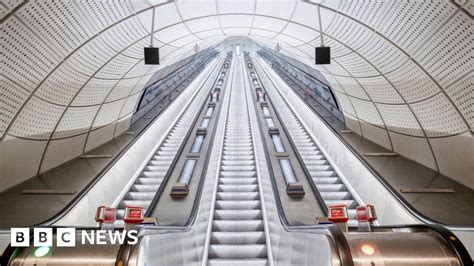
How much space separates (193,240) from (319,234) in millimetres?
2640

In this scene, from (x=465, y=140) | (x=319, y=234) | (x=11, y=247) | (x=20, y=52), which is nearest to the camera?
(x=11, y=247)

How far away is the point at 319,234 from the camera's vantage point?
313 cm

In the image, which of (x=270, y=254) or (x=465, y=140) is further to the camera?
(x=270, y=254)

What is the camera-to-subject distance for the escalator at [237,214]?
5.55m

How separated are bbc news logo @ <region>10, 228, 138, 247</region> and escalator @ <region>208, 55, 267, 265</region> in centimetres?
265

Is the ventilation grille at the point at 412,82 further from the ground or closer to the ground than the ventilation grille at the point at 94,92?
closer to the ground

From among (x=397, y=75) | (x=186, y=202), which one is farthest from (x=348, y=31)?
(x=186, y=202)

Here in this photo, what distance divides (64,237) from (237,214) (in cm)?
386

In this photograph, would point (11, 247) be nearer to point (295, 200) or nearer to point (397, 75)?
point (295, 200)

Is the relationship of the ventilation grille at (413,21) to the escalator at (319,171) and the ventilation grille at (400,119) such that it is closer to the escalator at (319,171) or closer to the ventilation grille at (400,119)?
the ventilation grille at (400,119)

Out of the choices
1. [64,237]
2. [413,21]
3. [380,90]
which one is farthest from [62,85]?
Result: [380,90]

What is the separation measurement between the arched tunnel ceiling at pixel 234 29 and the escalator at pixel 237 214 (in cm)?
361

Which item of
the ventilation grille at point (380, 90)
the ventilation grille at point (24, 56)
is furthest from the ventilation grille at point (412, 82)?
the ventilation grille at point (24, 56)

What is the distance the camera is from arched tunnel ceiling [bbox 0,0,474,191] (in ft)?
13.3
